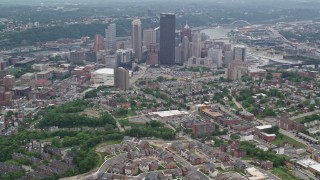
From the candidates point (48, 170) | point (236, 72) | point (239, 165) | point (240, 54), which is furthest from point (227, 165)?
point (240, 54)

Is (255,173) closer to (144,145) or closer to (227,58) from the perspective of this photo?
(144,145)

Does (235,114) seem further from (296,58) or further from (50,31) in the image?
(50,31)

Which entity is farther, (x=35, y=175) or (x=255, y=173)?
(x=255, y=173)

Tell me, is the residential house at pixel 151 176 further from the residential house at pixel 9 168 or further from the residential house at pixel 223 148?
the residential house at pixel 9 168

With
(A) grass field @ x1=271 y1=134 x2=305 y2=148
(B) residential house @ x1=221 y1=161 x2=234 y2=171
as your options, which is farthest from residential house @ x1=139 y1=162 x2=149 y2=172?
(A) grass field @ x1=271 y1=134 x2=305 y2=148

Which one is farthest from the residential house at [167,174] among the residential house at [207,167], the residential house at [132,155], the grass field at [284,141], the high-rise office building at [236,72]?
the high-rise office building at [236,72]
